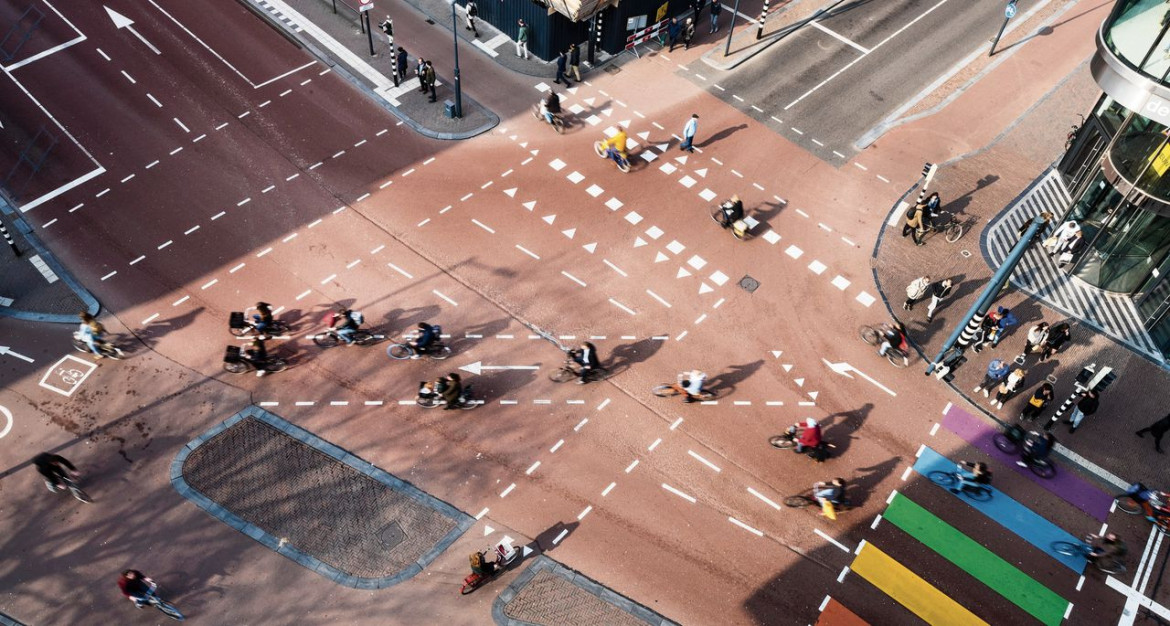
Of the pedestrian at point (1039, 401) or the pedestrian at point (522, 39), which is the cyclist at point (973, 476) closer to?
the pedestrian at point (1039, 401)

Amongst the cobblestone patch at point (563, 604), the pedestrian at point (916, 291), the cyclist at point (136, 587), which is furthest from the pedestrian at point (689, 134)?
the cyclist at point (136, 587)

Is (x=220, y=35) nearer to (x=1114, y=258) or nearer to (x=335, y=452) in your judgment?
(x=335, y=452)

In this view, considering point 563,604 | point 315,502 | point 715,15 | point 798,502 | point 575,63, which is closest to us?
point 563,604

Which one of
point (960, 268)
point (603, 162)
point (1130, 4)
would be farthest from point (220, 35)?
point (1130, 4)

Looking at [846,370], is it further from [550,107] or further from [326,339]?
[326,339]

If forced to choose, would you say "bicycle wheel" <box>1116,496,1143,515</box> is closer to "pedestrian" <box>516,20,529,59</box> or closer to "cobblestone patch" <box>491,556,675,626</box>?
"cobblestone patch" <box>491,556,675,626</box>

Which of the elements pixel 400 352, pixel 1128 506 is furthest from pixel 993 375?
pixel 400 352
